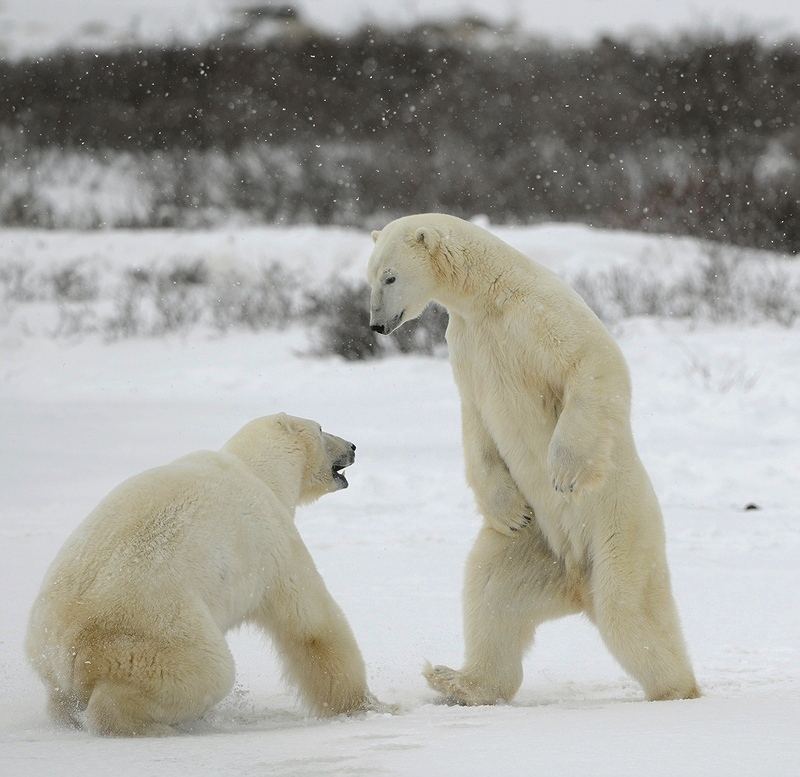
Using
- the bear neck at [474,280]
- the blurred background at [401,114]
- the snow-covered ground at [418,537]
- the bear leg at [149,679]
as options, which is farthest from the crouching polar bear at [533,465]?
the blurred background at [401,114]

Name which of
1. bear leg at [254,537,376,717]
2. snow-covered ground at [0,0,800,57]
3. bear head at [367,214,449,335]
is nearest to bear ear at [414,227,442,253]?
bear head at [367,214,449,335]

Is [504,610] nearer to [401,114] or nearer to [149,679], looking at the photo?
[149,679]

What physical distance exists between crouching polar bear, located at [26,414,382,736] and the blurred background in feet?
35.8

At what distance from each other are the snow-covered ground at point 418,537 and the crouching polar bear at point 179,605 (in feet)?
0.36

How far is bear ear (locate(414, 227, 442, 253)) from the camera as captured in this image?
A: 2867mm

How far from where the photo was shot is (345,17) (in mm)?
23203

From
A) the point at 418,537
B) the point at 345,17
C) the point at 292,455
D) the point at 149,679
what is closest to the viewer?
the point at 149,679

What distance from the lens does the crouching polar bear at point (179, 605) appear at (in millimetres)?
2287

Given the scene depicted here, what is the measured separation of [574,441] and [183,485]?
0.90 meters

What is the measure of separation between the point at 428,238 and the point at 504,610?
95cm

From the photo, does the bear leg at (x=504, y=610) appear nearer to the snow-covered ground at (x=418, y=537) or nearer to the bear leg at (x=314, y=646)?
the snow-covered ground at (x=418, y=537)

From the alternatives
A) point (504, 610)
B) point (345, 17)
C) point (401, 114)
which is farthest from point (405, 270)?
point (345, 17)

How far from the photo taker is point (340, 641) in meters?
2.70

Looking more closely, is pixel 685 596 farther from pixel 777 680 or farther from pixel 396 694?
pixel 396 694
